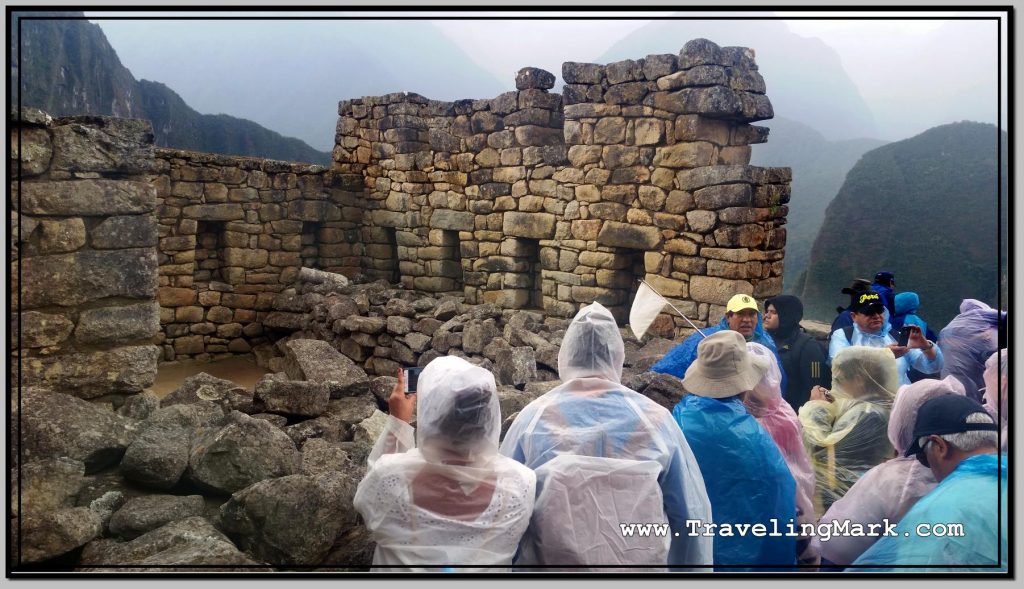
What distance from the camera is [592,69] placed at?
6.99 m

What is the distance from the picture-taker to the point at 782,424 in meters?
3.62

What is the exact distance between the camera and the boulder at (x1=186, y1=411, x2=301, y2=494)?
3.40 metres

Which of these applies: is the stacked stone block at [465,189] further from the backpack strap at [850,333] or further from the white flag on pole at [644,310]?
the backpack strap at [850,333]

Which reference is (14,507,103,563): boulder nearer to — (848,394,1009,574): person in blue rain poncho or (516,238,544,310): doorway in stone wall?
(848,394,1009,574): person in blue rain poncho

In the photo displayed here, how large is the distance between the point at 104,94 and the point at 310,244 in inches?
97.8

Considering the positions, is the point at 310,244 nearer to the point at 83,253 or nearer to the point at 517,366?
the point at 517,366

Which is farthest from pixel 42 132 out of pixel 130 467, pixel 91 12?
pixel 130 467

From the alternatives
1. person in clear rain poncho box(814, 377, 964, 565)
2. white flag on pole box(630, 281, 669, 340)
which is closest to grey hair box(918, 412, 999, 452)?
person in clear rain poncho box(814, 377, 964, 565)

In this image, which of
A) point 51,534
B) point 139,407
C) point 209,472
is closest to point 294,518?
point 209,472

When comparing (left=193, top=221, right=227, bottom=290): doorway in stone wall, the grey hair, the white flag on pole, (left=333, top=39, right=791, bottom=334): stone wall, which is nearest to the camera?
the grey hair

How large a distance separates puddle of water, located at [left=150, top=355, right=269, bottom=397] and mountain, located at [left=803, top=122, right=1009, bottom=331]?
5097mm

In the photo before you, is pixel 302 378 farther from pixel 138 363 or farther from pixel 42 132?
pixel 42 132

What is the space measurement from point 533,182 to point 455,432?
5411 millimetres
